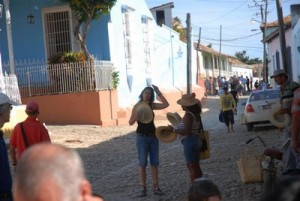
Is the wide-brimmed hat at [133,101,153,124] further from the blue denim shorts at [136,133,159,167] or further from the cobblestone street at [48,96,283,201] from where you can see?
the cobblestone street at [48,96,283,201]

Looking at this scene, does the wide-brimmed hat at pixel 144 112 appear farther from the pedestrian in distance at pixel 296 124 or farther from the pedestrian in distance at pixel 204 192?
the pedestrian in distance at pixel 204 192

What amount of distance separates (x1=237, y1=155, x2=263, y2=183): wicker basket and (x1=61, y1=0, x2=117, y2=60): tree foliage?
1384 centimetres

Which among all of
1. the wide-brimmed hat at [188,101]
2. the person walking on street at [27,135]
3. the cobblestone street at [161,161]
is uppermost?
the wide-brimmed hat at [188,101]

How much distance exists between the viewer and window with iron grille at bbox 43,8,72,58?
23.7 m

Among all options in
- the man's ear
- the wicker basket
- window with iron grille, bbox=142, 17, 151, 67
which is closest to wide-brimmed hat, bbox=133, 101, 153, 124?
the wicker basket

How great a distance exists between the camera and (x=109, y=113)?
874 inches

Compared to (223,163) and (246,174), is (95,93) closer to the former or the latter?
(223,163)

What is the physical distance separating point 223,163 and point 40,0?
14661mm

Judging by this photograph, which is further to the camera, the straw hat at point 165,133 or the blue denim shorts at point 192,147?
the straw hat at point 165,133

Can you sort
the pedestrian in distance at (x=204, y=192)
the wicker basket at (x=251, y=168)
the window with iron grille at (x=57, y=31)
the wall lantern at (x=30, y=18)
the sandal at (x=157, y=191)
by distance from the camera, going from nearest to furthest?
the pedestrian in distance at (x=204, y=192)
the wicker basket at (x=251, y=168)
the sandal at (x=157, y=191)
the wall lantern at (x=30, y=18)
the window with iron grille at (x=57, y=31)

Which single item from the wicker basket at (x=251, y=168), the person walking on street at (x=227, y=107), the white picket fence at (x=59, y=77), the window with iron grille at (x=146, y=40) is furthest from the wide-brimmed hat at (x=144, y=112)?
the window with iron grille at (x=146, y=40)

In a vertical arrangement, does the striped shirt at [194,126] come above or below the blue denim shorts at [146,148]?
above

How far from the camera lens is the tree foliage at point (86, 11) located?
21.2m

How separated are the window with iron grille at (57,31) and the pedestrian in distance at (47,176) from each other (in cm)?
2204
